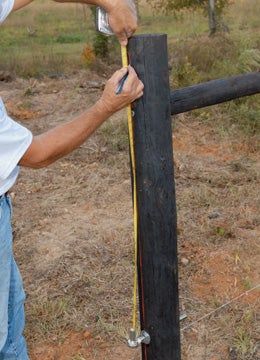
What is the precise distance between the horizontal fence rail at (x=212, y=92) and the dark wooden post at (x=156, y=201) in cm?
9

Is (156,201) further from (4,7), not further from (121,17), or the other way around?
(4,7)

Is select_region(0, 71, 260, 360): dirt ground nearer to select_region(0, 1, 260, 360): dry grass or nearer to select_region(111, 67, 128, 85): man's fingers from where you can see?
select_region(0, 1, 260, 360): dry grass

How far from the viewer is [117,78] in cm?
161

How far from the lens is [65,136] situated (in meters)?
1.67

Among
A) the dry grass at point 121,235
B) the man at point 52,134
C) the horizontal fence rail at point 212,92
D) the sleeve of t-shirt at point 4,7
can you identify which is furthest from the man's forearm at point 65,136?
the dry grass at point 121,235

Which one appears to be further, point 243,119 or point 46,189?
point 243,119

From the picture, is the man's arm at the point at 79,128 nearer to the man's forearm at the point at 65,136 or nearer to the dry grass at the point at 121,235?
the man's forearm at the point at 65,136

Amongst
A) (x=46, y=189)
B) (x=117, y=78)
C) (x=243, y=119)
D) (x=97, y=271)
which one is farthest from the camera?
(x=243, y=119)

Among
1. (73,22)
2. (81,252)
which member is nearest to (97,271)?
(81,252)

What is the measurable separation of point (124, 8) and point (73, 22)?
781 inches

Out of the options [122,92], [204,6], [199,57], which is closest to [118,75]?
[122,92]

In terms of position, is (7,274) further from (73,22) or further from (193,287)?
(73,22)

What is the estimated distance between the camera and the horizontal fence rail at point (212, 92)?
71.7 inches

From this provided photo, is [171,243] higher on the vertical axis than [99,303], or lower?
higher
